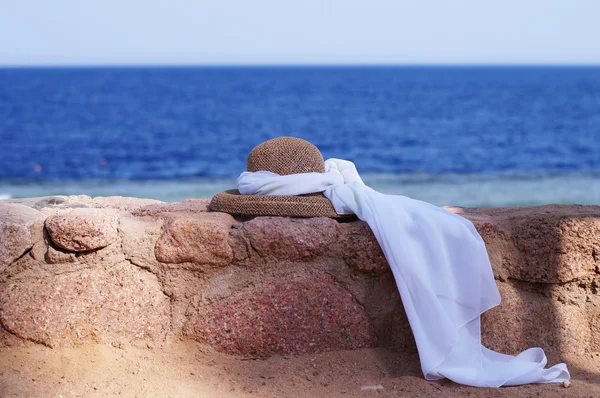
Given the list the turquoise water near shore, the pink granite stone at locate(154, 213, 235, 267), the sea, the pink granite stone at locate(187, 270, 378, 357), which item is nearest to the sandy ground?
the pink granite stone at locate(187, 270, 378, 357)

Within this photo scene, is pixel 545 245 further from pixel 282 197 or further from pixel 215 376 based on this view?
pixel 215 376

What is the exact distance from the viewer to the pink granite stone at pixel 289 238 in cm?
285

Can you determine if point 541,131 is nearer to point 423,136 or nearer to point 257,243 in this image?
point 423,136

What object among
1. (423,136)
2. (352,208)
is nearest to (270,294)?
(352,208)

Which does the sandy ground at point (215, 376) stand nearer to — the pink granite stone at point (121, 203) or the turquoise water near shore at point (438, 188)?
the pink granite stone at point (121, 203)

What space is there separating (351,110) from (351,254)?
35.7 meters

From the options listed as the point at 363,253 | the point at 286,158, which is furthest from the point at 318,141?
the point at 363,253

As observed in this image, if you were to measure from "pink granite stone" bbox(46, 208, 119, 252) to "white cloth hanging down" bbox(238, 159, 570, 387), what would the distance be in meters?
1.04

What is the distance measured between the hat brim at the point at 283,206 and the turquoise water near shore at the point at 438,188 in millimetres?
8586

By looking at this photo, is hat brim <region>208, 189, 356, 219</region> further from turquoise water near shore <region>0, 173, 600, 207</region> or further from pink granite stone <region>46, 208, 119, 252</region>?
turquoise water near shore <region>0, 173, 600, 207</region>

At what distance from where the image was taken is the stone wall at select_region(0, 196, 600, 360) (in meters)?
2.81

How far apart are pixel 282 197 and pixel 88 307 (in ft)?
3.01

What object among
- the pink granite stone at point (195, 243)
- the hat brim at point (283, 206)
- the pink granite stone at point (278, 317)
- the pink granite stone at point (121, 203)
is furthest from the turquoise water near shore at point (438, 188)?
the pink granite stone at point (195, 243)

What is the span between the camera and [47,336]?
2.79 m
